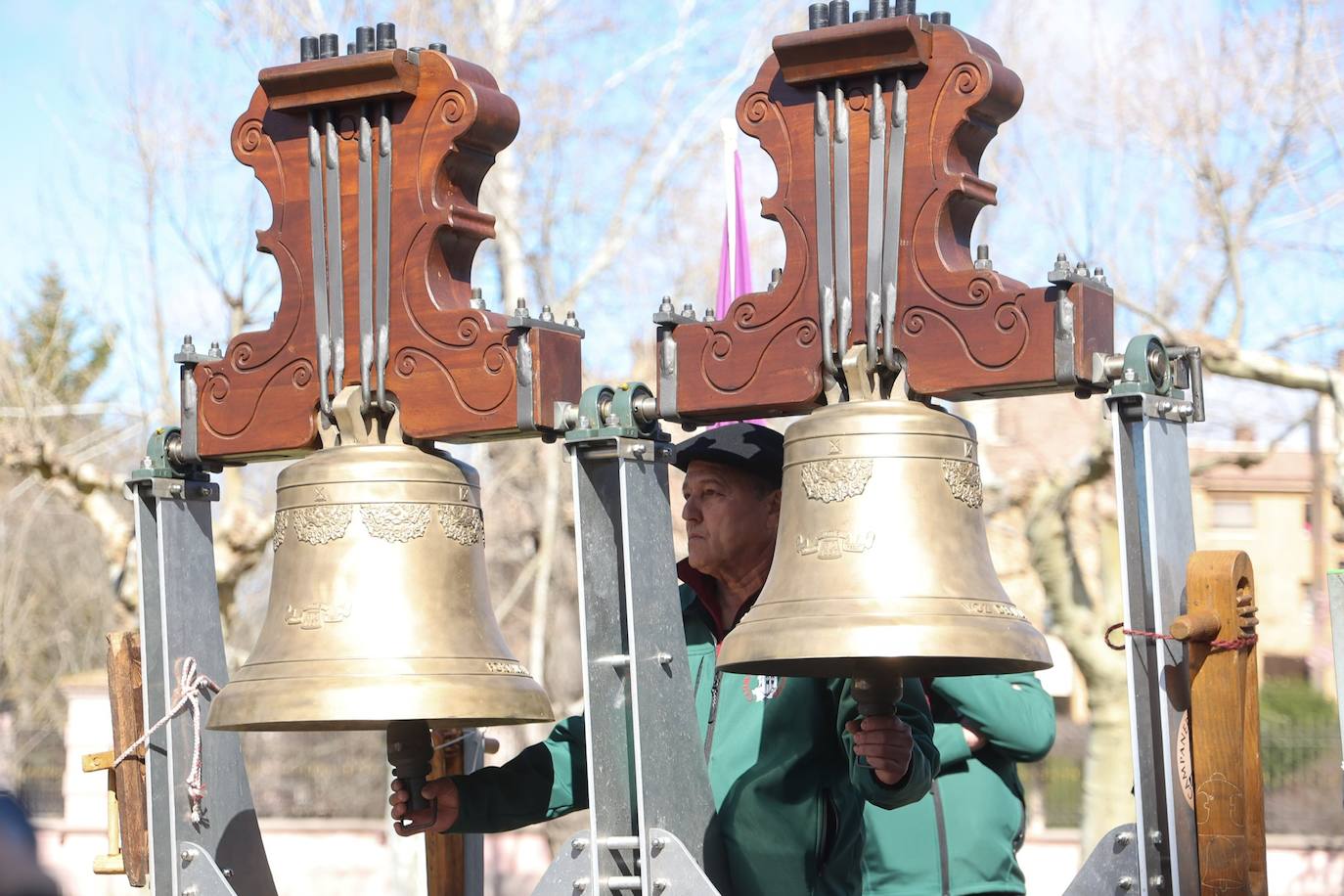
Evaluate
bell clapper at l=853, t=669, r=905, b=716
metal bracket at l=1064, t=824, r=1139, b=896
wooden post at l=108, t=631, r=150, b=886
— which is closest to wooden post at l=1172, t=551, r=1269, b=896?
metal bracket at l=1064, t=824, r=1139, b=896

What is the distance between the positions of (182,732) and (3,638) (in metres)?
21.2

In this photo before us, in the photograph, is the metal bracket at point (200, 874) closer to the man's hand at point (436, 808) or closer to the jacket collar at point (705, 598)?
the man's hand at point (436, 808)

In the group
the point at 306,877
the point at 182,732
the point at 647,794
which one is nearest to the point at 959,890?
the point at 647,794

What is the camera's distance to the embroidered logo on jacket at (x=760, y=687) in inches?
177

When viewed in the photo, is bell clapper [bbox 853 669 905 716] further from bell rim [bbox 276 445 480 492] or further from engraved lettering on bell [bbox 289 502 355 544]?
engraved lettering on bell [bbox 289 502 355 544]

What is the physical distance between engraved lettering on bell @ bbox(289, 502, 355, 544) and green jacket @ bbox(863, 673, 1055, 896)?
1.51m

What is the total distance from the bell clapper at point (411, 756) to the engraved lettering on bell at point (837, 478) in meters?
1.05

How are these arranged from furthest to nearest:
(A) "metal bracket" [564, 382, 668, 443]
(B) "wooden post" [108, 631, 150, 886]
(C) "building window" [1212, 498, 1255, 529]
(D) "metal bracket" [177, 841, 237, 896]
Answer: (C) "building window" [1212, 498, 1255, 529] → (B) "wooden post" [108, 631, 150, 886] → (D) "metal bracket" [177, 841, 237, 896] → (A) "metal bracket" [564, 382, 668, 443]

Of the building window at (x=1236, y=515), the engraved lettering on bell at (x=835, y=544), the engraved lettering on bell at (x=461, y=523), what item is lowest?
the engraved lettering on bell at (x=835, y=544)

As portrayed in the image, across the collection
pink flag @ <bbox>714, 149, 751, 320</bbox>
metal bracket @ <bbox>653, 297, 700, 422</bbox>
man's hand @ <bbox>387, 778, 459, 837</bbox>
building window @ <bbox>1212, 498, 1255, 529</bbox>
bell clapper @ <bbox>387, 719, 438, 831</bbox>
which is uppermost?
building window @ <bbox>1212, 498, 1255, 529</bbox>

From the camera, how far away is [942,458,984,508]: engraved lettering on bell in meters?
3.80

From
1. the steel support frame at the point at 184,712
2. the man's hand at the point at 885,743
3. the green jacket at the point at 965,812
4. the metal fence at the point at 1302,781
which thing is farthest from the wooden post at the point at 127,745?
the metal fence at the point at 1302,781

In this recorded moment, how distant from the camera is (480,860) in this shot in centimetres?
536

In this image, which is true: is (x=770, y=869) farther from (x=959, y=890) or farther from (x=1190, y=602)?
(x=1190, y=602)
